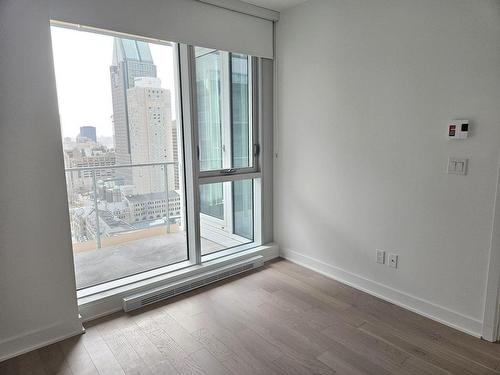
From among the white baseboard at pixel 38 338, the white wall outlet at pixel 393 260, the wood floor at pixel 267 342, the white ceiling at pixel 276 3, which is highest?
the white ceiling at pixel 276 3

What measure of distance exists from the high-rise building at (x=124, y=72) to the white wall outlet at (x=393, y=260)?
2.99 metres

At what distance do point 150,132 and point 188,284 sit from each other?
1.90 metres

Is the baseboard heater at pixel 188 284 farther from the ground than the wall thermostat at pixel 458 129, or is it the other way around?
the wall thermostat at pixel 458 129

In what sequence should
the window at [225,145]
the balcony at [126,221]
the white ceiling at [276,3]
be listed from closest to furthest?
the white ceiling at [276,3], the window at [225,145], the balcony at [126,221]

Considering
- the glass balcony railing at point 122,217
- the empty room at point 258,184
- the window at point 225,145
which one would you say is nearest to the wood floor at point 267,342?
the empty room at point 258,184

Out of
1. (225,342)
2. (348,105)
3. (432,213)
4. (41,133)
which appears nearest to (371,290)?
(432,213)

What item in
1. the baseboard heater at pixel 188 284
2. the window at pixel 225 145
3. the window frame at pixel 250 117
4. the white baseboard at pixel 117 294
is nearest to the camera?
the white baseboard at pixel 117 294

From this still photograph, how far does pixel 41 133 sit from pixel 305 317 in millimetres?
2234

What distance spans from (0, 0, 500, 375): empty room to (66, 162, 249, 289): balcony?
A: 0.10 ft

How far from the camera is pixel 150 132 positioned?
392 centimetres

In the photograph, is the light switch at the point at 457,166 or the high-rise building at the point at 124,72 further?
the high-rise building at the point at 124,72

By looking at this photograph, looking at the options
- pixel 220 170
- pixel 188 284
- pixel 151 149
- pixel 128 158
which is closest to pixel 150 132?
pixel 151 149

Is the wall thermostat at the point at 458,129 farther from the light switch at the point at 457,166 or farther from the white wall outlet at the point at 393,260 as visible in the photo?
the white wall outlet at the point at 393,260

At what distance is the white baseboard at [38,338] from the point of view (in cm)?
211
